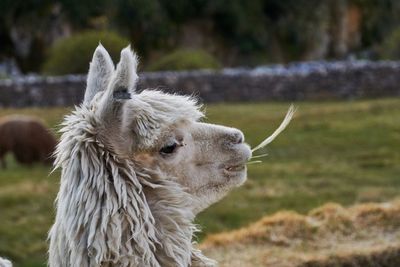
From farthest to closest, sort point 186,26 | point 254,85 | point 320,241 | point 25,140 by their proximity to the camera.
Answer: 1. point 186,26
2. point 254,85
3. point 25,140
4. point 320,241

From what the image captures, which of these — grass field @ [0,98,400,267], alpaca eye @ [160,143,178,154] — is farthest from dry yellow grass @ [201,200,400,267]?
grass field @ [0,98,400,267]

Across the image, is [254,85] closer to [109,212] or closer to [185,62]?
[185,62]

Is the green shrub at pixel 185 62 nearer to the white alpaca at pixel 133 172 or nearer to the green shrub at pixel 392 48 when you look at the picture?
the green shrub at pixel 392 48

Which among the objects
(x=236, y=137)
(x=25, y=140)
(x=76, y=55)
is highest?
(x=236, y=137)

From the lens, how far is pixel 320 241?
862 centimetres

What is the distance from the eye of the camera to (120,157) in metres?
4.67

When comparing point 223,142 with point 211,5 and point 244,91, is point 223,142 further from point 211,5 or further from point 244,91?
point 211,5

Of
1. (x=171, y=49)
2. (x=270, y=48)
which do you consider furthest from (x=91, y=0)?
(x=270, y=48)

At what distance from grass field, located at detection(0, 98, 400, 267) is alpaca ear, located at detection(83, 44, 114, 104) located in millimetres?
7418

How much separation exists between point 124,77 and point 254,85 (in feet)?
72.1

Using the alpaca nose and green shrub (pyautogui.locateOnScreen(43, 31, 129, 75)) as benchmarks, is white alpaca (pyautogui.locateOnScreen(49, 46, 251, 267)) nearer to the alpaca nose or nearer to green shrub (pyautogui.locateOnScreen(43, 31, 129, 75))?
the alpaca nose

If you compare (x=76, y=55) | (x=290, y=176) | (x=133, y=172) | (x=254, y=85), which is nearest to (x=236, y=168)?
(x=133, y=172)

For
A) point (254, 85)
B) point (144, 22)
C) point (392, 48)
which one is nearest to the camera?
point (254, 85)

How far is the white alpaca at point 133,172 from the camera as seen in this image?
177 inches
